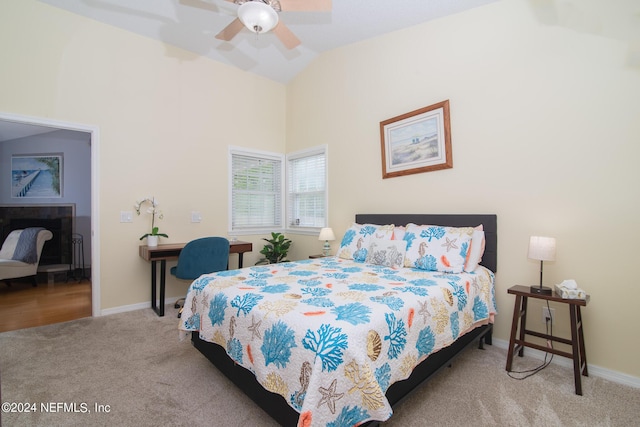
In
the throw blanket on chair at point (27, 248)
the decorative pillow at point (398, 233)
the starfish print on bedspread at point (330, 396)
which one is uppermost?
the decorative pillow at point (398, 233)

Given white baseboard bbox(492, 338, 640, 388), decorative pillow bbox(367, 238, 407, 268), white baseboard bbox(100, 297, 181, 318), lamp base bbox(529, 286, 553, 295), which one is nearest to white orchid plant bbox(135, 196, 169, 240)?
white baseboard bbox(100, 297, 181, 318)

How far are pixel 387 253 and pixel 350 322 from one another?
1461 mm

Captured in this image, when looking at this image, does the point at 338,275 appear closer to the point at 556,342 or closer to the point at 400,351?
the point at 400,351

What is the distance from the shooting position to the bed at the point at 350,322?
129cm

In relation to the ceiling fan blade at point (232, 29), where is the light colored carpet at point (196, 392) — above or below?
below

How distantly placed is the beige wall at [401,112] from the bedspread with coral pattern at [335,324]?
780 millimetres

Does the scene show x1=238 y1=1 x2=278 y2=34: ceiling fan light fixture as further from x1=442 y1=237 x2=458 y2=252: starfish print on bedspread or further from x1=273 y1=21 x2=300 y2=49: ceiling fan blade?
x1=442 y1=237 x2=458 y2=252: starfish print on bedspread

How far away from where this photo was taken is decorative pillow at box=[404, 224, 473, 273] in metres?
2.49

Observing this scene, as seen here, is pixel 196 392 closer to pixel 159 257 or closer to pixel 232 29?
pixel 159 257

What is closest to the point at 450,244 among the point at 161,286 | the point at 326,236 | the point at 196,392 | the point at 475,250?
the point at 475,250

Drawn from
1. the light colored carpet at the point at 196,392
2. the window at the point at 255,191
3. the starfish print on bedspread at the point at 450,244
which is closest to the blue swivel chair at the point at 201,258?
the light colored carpet at the point at 196,392

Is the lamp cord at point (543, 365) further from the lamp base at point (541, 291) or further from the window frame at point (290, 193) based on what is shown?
the window frame at point (290, 193)

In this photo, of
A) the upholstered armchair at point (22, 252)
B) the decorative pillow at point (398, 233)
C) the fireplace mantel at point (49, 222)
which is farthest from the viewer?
Result: the fireplace mantel at point (49, 222)

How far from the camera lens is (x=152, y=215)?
3.67 metres
